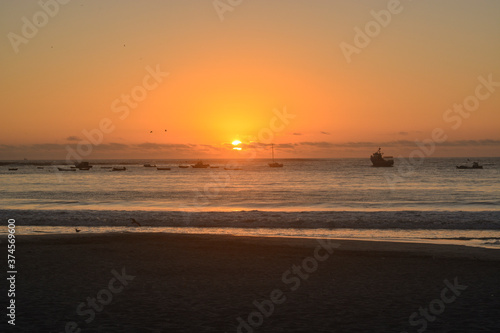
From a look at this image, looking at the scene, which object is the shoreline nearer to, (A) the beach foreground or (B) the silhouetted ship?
(A) the beach foreground

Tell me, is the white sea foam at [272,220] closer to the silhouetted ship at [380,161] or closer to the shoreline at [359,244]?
the shoreline at [359,244]

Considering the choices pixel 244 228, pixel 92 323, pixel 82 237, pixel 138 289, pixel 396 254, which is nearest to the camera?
pixel 92 323

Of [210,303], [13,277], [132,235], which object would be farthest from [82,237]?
[210,303]

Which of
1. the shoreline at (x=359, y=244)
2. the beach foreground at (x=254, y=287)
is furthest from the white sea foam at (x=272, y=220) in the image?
the beach foreground at (x=254, y=287)

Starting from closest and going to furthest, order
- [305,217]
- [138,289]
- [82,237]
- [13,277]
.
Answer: [138,289], [13,277], [82,237], [305,217]

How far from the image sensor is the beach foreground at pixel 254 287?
8.63 metres

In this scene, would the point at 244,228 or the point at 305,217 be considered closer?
the point at 244,228

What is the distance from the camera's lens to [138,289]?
11.3 metres

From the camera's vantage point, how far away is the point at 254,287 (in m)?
11.7

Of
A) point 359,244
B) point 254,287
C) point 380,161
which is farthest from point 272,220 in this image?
point 380,161

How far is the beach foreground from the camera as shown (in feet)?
28.3

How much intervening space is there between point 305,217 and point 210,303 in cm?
2373

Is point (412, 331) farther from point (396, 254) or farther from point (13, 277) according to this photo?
point (13, 277)

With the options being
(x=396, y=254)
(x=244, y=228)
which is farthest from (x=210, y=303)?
(x=244, y=228)
